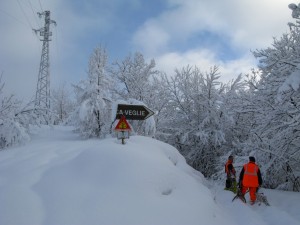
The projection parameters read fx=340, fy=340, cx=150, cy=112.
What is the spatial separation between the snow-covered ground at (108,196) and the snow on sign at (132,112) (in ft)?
7.11

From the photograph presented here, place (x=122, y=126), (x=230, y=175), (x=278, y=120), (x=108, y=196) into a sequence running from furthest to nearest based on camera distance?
(x=230, y=175) → (x=278, y=120) → (x=122, y=126) → (x=108, y=196)

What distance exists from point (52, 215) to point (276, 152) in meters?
8.25

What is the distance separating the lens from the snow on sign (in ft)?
35.7

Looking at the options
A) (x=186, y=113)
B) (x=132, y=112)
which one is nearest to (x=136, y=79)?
(x=186, y=113)

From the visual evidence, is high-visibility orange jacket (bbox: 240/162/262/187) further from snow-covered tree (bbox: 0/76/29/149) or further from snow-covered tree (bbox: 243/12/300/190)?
snow-covered tree (bbox: 0/76/29/149)

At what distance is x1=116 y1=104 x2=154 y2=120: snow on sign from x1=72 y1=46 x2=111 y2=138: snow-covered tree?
27.2 feet

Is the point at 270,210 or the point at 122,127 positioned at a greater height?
the point at 122,127

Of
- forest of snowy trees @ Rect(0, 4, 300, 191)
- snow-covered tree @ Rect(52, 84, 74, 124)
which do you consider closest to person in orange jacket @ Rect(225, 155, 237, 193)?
forest of snowy trees @ Rect(0, 4, 300, 191)

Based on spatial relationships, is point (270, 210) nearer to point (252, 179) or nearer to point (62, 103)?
point (252, 179)

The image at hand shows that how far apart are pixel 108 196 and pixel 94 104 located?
44.4ft

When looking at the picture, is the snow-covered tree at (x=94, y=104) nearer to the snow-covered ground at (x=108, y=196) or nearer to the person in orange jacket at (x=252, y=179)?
the snow-covered ground at (x=108, y=196)

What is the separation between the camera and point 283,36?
1388 centimetres

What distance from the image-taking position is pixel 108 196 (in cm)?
630

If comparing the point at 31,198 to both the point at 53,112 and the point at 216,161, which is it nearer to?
the point at 53,112
